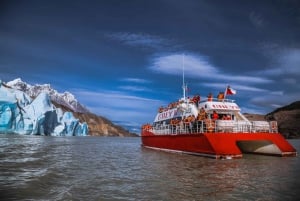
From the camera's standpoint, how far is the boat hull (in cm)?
1741

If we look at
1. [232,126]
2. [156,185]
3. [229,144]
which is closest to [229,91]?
[232,126]

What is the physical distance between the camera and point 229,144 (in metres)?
17.6

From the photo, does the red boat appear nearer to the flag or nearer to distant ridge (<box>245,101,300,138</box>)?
the flag

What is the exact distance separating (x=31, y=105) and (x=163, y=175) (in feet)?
236

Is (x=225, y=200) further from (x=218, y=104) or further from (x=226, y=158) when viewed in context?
(x=218, y=104)

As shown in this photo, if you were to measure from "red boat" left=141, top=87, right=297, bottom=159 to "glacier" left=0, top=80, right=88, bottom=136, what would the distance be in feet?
181

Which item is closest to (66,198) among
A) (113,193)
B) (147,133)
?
(113,193)

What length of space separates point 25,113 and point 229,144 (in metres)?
70.6

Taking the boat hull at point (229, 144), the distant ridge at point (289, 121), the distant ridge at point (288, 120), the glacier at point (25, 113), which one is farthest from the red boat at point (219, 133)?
the distant ridge at point (289, 121)

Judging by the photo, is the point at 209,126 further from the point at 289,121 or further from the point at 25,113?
the point at 289,121

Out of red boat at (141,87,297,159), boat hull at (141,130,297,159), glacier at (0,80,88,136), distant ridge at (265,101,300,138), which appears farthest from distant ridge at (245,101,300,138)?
boat hull at (141,130,297,159)

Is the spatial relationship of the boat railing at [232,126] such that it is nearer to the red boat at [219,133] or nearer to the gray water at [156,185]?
the red boat at [219,133]

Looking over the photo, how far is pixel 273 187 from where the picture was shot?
9.29 m

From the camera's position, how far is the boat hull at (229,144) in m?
17.4
